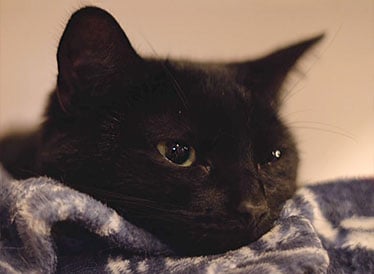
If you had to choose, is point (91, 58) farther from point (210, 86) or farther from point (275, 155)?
point (275, 155)

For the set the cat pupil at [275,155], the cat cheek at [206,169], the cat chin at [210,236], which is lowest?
the cat pupil at [275,155]

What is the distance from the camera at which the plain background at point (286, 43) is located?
1076 millimetres

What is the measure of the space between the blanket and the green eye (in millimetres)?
128

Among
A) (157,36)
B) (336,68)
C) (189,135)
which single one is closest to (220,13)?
(157,36)

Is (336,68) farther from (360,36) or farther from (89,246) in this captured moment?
(89,246)

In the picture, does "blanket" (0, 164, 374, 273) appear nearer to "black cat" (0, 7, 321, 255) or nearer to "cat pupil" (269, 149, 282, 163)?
"black cat" (0, 7, 321, 255)

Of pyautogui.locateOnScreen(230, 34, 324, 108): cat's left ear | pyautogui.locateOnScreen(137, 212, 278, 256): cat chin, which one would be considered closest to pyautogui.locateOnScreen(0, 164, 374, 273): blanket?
pyautogui.locateOnScreen(137, 212, 278, 256): cat chin

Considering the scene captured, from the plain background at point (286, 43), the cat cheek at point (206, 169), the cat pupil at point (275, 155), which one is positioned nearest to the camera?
the cat cheek at point (206, 169)

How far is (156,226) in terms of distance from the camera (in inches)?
29.4

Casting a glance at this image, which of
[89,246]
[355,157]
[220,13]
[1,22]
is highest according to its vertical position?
[1,22]

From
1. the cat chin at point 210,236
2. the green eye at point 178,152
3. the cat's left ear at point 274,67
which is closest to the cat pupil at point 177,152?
the green eye at point 178,152

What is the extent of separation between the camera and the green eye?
80 cm

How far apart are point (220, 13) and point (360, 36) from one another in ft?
0.96

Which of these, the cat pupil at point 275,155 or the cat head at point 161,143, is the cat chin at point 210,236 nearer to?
the cat head at point 161,143
